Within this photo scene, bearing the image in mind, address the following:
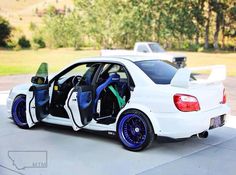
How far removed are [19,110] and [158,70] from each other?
8.91ft

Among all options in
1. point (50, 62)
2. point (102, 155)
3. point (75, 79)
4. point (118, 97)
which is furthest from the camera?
point (50, 62)

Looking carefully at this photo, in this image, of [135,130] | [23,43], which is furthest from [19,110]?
[23,43]

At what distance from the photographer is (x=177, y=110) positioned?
5523mm

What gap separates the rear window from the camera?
608 cm

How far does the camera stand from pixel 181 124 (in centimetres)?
547

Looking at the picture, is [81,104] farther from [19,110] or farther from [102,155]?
[19,110]

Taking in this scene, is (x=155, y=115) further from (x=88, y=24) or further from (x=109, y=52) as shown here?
(x=88, y=24)

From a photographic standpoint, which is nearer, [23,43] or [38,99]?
→ [38,99]

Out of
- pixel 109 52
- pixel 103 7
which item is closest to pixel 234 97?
pixel 109 52

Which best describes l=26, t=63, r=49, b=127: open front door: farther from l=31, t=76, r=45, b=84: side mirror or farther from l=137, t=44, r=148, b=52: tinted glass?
l=137, t=44, r=148, b=52: tinted glass

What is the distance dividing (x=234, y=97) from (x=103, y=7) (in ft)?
91.0

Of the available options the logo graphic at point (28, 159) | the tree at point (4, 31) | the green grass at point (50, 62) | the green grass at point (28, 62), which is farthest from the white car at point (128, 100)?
the tree at point (4, 31)

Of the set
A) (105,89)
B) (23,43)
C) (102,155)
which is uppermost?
(105,89)

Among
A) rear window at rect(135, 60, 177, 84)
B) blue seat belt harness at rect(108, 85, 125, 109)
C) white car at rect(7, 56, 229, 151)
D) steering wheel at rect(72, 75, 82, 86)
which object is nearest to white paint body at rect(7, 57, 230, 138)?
white car at rect(7, 56, 229, 151)
